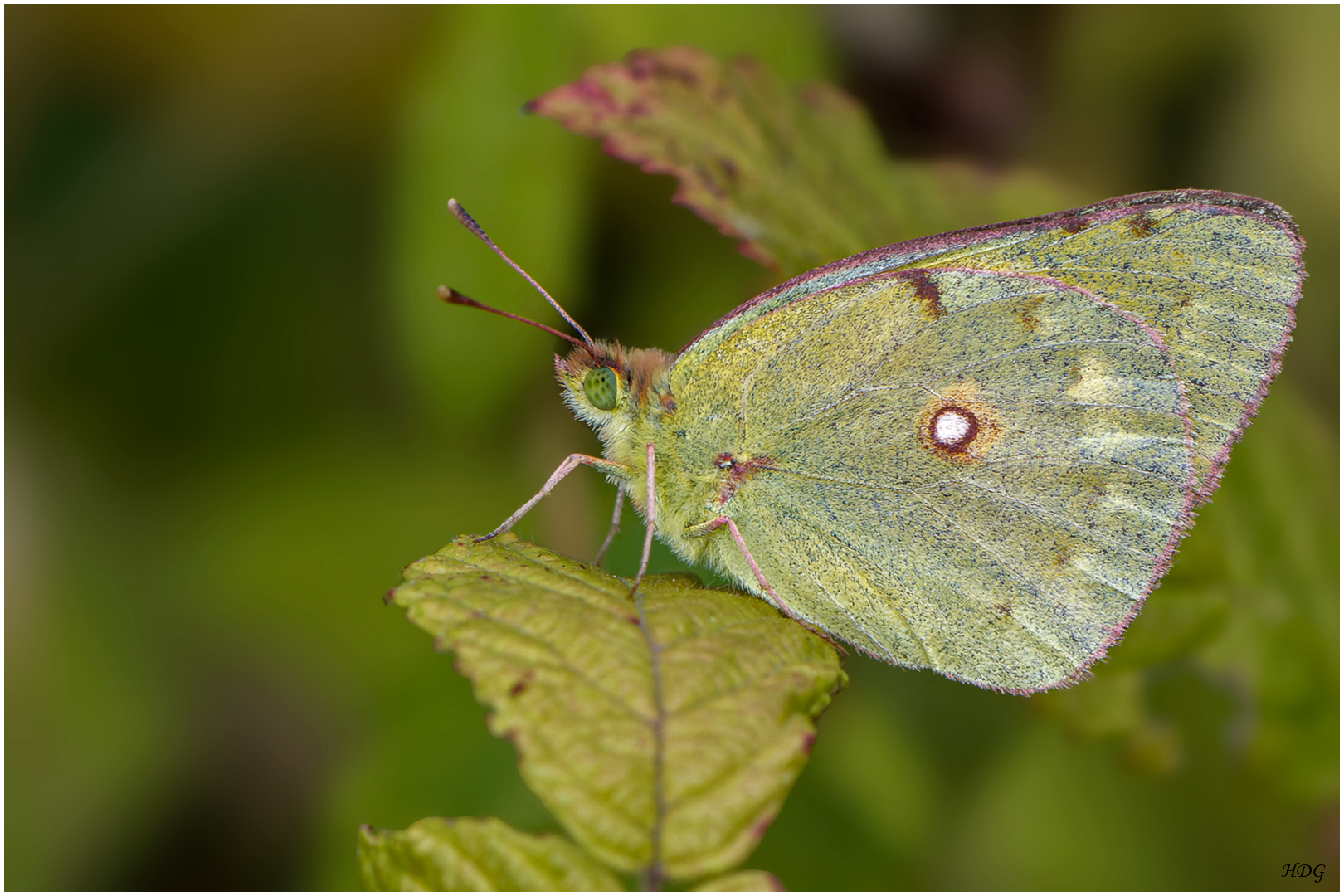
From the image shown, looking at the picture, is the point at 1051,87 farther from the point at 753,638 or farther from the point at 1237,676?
the point at 753,638

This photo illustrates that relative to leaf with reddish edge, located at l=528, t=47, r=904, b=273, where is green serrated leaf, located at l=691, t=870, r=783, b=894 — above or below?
below

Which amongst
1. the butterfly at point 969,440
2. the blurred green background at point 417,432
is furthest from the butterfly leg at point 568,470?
the blurred green background at point 417,432

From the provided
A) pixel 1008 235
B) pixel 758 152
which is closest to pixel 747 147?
pixel 758 152

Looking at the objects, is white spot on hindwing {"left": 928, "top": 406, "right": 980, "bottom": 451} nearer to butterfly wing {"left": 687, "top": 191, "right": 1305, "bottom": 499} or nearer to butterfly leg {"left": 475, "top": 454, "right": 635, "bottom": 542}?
butterfly wing {"left": 687, "top": 191, "right": 1305, "bottom": 499}

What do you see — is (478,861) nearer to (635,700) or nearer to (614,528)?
(635,700)

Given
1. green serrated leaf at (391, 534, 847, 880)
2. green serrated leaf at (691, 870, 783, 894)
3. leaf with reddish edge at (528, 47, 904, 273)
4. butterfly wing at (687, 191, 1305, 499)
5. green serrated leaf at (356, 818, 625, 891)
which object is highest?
leaf with reddish edge at (528, 47, 904, 273)

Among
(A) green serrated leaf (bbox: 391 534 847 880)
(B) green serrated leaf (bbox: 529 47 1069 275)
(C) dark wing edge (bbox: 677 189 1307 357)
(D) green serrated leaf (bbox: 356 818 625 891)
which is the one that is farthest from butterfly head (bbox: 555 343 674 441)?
(D) green serrated leaf (bbox: 356 818 625 891)
